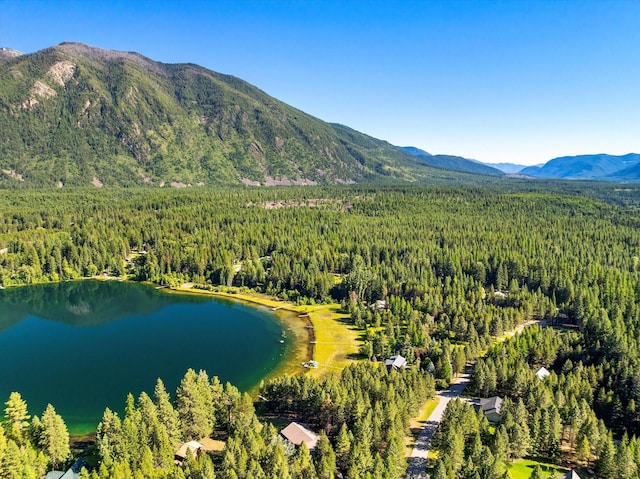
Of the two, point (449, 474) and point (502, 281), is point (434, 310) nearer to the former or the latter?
point (502, 281)

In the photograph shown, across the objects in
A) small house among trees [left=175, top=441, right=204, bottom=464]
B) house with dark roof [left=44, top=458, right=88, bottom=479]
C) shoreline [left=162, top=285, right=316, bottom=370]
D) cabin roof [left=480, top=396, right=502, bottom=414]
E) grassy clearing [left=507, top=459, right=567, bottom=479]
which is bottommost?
shoreline [left=162, top=285, right=316, bottom=370]

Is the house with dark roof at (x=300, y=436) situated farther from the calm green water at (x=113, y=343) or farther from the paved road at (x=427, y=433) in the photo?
the calm green water at (x=113, y=343)

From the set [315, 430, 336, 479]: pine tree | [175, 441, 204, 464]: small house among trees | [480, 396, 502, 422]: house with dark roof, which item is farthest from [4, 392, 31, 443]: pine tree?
[480, 396, 502, 422]: house with dark roof

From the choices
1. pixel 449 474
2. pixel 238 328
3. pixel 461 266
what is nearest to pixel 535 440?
pixel 449 474

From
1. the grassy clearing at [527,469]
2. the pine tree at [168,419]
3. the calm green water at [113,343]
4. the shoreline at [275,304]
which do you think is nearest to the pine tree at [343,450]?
the grassy clearing at [527,469]

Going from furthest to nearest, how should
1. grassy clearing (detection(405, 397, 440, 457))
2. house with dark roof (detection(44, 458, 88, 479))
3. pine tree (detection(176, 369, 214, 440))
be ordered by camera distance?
grassy clearing (detection(405, 397, 440, 457)) → pine tree (detection(176, 369, 214, 440)) → house with dark roof (detection(44, 458, 88, 479))

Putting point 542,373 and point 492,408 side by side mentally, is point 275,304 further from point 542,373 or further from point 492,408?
point 492,408

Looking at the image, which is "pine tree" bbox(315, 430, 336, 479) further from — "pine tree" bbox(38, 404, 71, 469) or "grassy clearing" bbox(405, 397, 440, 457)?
"pine tree" bbox(38, 404, 71, 469)
